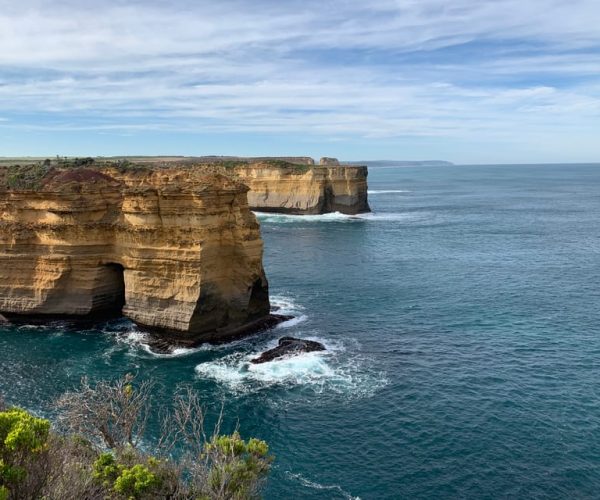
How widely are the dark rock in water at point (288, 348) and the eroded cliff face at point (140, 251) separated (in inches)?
197

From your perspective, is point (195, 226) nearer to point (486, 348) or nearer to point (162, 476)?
point (486, 348)

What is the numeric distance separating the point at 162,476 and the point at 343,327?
28075 millimetres

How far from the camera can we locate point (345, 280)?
2345 inches

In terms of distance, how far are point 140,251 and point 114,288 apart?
607 centimetres

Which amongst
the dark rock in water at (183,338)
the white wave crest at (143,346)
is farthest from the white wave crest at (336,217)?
the white wave crest at (143,346)

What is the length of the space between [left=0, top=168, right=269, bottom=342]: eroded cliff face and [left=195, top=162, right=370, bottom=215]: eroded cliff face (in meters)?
74.7

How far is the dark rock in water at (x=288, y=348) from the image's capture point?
37969mm

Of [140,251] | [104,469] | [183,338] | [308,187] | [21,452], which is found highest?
[308,187]

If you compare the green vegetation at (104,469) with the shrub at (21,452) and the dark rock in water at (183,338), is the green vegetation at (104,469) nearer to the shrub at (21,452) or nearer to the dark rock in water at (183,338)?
the shrub at (21,452)

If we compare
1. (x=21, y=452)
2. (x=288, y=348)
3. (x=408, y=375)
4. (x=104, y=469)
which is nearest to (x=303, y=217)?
(x=288, y=348)

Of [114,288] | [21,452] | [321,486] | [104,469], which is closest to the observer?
[21,452]

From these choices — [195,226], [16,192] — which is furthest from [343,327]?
[16,192]

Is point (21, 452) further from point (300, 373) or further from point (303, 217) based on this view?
point (303, 217)

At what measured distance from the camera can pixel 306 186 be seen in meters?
121
